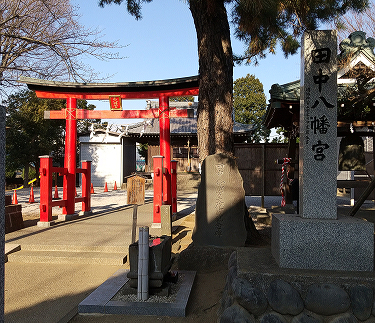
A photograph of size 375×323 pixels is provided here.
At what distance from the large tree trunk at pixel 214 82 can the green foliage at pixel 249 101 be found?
80.1ft

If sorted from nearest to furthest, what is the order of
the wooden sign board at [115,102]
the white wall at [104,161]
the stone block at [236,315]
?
the stone block at [236,315], the wooden sign board at [115,102], the white wall at [104,161]

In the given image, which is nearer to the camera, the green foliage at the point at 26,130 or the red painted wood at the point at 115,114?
the red painted wood at the point at 115,114

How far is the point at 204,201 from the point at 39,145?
19935 millimetres

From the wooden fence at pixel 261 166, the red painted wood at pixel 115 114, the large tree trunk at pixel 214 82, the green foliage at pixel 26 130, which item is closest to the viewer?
the large tree trunk at pixel 214 82

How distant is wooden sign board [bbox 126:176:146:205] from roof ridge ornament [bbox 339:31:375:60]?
6167mm

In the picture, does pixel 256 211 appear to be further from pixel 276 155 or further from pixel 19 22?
pixel 19 22

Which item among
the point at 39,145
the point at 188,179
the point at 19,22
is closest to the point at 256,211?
the point at 19,22

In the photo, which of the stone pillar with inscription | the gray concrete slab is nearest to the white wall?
the gray concrete slab

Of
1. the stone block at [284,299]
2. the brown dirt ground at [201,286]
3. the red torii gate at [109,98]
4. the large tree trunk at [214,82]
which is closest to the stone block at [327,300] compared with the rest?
the stone block at [284,299]

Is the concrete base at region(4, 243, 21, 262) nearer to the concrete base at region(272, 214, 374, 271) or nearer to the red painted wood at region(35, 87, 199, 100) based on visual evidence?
the concrete base at region(272, 214, 374, 271)

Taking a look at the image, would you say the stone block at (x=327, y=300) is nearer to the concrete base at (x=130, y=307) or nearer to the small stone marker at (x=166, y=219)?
the concrete base at (x=130, y=307)

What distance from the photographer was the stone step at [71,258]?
5.63 m

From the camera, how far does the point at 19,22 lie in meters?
8.22

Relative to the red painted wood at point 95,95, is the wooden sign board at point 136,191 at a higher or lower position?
lower
